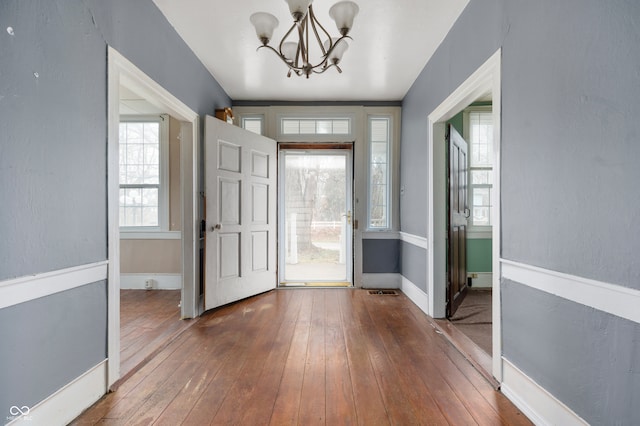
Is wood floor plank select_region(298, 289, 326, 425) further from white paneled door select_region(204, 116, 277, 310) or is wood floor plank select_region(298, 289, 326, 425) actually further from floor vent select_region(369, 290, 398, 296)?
floor vent select_region(369, 290, 398, 296)

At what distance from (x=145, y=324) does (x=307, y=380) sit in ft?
6.28

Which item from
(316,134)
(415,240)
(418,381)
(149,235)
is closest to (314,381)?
(418,381)

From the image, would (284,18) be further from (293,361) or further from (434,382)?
(434,382)

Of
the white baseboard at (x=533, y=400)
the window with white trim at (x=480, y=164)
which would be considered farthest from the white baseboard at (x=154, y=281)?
the window with white trim at (x=480, y=164)

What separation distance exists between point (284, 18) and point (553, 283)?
2.62 m

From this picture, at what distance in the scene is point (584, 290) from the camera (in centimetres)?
129

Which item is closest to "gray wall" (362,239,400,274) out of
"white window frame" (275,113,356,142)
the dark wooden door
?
the dark wooden door

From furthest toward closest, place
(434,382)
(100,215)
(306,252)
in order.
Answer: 1. (306,252)
2. (434,382)
3. (100,215)

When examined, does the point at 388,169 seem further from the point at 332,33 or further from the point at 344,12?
the point at 344,12

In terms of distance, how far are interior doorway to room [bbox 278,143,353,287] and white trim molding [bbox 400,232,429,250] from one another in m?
0.78

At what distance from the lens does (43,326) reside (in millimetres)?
1445

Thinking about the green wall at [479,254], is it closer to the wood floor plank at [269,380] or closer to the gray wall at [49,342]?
the wood floor plank at [269,380]

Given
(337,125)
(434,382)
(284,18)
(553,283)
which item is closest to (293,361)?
(434,382)

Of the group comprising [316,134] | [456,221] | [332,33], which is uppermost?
[332,33]
